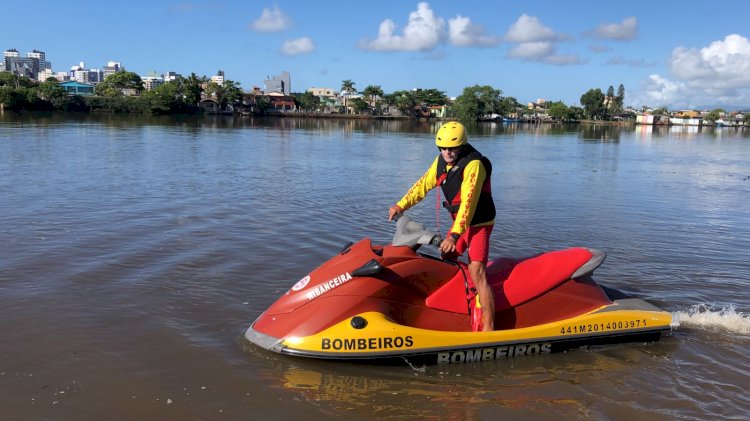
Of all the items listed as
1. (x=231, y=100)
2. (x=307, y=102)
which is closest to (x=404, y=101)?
(x=307, y=102)

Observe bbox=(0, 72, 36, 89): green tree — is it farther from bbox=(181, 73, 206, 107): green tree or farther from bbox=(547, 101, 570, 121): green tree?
bbox=(547, 101, 570, 121): green tree

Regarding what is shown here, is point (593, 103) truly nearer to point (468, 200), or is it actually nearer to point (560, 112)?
point (560, 112)

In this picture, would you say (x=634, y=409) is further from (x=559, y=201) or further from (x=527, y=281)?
Answer: (x=559, y=201)

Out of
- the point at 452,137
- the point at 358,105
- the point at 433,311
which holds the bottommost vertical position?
the point at 433,311

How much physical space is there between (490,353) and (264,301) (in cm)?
246

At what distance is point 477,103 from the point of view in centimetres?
13488

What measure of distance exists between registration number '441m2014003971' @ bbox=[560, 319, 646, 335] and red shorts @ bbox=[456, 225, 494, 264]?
0.98 meters

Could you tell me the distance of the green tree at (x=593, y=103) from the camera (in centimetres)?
16125

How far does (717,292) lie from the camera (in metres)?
6.62

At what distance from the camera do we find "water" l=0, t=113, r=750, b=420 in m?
3.90

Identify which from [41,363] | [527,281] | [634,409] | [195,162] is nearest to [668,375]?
[634,409]

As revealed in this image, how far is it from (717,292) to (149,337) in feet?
21.1

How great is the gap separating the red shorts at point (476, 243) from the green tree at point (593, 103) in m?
172

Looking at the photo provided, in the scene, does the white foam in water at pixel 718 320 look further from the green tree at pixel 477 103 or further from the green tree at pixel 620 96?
the green tree at pixel 620 96
